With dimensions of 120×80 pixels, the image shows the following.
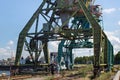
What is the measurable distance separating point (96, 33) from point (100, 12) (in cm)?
1336

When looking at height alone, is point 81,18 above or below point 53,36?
above

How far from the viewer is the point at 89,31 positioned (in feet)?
146

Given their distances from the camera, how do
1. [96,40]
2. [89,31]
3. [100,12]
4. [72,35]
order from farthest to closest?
[100,12] < [72,35] < [89,31] < [96,40]

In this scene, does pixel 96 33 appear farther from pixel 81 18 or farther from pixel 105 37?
pixel 81 18

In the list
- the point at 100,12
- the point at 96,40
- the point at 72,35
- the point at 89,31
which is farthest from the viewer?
the point at 100,12

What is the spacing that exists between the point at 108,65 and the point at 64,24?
321 inches

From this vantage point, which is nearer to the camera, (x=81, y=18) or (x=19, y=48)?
(x=19, y=48)

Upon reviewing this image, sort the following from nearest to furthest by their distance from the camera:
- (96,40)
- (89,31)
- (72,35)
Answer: (96,40) < (89,31) < (72,35)

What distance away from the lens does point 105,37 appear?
146 ft

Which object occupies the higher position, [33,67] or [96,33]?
[96,33]

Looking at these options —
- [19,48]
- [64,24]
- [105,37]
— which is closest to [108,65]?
[105,37]

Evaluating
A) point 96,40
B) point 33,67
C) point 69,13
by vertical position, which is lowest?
point 33,67

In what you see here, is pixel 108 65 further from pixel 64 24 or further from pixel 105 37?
pixel 64 24

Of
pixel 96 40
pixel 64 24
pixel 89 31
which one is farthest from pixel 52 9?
pixel 96 40
